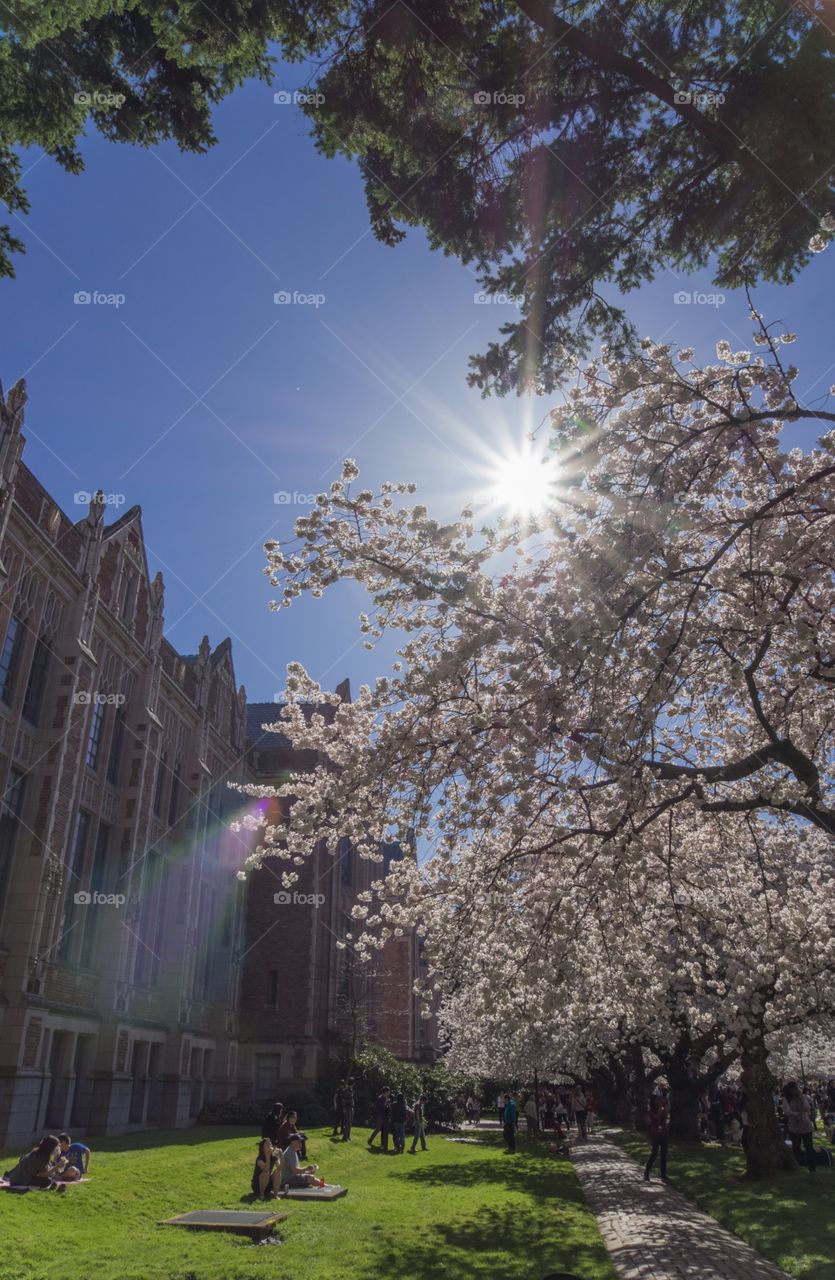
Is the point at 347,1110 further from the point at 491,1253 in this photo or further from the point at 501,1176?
the point at 491,1253

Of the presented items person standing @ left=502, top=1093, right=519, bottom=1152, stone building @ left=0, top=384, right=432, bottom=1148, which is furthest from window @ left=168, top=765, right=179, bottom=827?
person standing @ left=502, top=1093, right=519, bottom=1152

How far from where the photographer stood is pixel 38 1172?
1321 centimetres

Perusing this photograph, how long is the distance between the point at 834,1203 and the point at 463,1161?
36.9 feet

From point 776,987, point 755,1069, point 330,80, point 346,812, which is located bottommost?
point 755,1069

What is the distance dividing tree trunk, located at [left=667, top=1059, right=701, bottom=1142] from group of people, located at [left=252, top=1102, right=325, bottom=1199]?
14329mm

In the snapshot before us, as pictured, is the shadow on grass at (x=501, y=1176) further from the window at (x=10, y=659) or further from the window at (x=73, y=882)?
the window at (x=10, y=659)

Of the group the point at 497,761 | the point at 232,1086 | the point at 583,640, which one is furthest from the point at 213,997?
the point at 583,640

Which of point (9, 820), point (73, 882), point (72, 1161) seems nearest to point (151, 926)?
point (73, 882)

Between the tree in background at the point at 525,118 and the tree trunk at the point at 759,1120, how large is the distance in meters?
15.3

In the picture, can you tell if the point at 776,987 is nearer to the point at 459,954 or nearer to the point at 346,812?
the point at 459,954

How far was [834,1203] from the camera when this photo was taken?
14.3 metres

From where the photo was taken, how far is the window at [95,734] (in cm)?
2536

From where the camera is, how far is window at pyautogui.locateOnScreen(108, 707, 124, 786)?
27.0 metres

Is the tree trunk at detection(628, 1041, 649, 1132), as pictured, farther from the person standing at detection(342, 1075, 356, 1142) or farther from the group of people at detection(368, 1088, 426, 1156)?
the person standing at detection(342, 1075, 356, 1142)
